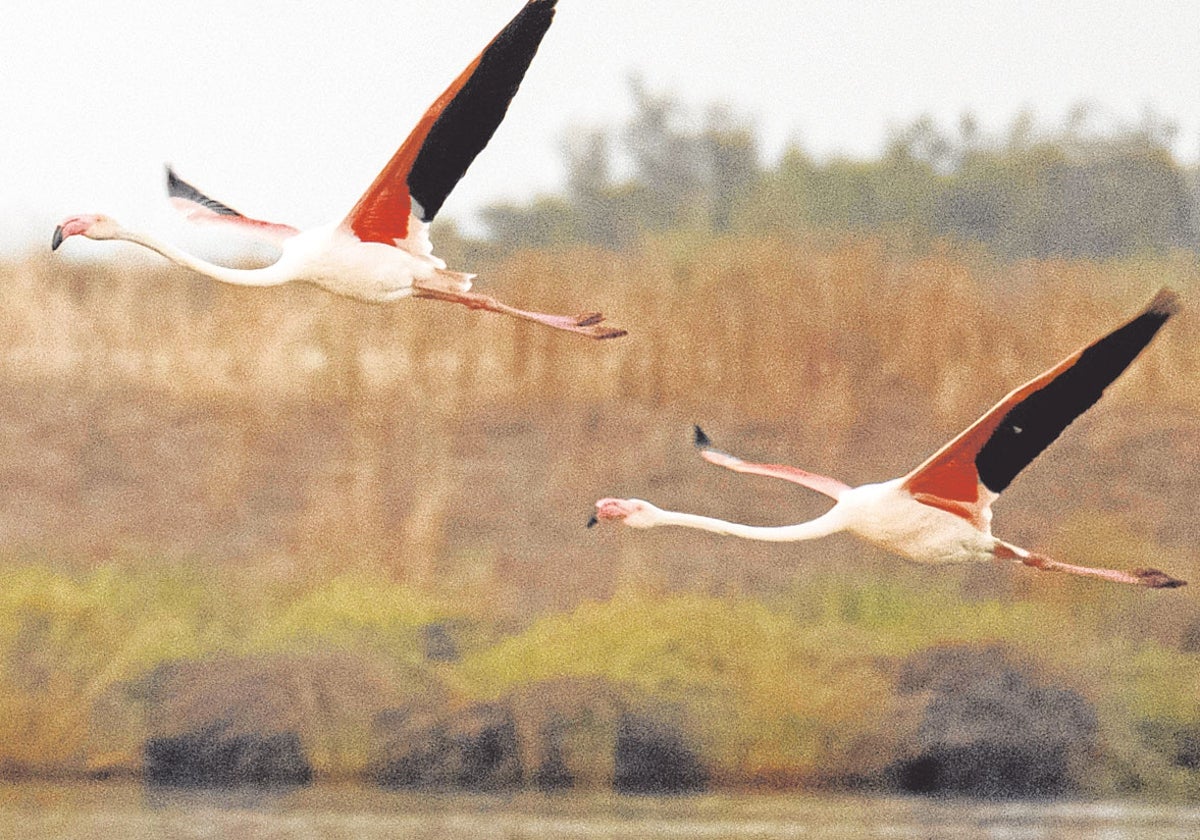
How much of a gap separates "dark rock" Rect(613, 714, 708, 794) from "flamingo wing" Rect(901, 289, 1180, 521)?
615 centimetres

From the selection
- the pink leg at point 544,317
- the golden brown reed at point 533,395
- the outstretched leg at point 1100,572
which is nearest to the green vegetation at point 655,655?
the golden brown reed at point 533,395

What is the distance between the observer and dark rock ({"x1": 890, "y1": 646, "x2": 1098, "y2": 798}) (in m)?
17.8

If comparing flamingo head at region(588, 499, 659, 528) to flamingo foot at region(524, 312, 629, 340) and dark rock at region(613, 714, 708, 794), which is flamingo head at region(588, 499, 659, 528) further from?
dark rock at region(613, 714, 708, 794)

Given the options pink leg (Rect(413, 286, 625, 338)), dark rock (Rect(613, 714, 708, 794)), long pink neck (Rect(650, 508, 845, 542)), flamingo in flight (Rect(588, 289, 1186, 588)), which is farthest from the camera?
dark rock (Rect(613, 714, 708, 794))

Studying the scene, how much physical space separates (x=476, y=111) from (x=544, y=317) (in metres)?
0.94

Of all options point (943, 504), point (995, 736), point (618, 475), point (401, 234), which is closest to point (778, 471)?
point (943, 504)

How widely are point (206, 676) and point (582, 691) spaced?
8.38 feet

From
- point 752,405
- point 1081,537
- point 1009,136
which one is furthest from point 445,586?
point 1009,136

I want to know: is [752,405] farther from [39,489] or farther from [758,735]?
[39,489]

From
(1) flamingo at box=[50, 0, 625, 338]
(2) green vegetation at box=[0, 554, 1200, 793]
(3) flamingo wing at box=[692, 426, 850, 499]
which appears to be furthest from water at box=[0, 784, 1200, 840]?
(1) flamingo at box=[50, 0, 625, 338]

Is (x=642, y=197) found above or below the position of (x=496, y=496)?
above

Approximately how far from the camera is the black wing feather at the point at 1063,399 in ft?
34.6

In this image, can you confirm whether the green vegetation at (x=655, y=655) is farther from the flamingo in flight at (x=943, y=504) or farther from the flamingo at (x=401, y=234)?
the flamingo at (x=401, y=234)

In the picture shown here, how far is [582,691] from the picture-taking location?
18344 mm
